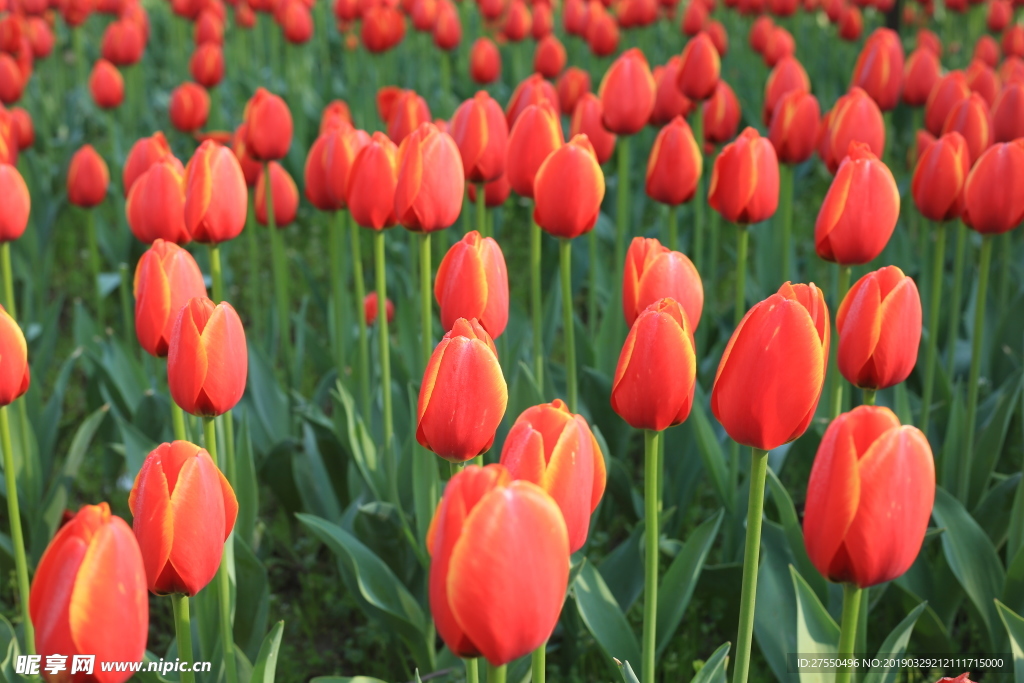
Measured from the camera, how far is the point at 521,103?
2.79m

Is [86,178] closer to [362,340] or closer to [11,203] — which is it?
[11,203]

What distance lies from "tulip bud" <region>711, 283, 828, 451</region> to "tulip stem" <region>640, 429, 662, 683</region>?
0.65 feet

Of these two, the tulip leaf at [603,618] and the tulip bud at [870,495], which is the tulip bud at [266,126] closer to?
the tulip leaf at [603,618]

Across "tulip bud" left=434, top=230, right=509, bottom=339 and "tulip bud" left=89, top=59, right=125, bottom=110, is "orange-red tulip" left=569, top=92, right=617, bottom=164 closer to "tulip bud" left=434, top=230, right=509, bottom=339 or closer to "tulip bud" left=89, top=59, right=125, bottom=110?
"tulip bud" left=434, top=230, right=509, bottom=339

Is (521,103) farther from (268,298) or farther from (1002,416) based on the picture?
(268,298)

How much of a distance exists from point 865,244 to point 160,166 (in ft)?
4.64

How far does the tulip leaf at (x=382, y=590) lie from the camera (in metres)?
2.04

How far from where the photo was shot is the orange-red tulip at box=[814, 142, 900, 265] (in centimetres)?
189

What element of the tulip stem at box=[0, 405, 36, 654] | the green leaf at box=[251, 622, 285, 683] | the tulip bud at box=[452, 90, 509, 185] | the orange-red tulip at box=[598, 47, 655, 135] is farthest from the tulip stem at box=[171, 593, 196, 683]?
the orange-red tulip at box=[598, 47, 655, 135]

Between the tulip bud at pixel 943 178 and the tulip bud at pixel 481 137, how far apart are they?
97 cm

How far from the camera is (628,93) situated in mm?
2844

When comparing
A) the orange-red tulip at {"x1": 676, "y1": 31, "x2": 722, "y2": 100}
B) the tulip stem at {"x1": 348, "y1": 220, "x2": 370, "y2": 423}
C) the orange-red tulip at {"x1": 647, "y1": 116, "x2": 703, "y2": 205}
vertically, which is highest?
the orange-red tulip at {"x1": 676, "y1": 31, "x2": 722, "y2": 100}

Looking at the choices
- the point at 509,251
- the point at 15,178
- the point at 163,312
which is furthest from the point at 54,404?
the point at 509,251

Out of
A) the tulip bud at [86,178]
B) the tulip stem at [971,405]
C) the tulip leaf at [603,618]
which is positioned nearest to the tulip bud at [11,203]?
the tulip bud at [86,178]
